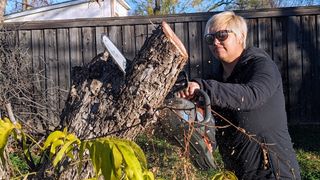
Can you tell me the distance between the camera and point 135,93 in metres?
2.26

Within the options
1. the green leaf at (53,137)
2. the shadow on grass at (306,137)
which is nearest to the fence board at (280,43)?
the shadow on grass at (306,137)

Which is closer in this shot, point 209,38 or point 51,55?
point 209,38

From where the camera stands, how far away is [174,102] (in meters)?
2.21

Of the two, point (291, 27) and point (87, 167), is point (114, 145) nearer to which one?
point (87, 167)

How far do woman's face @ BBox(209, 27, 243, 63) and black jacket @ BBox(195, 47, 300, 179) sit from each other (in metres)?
0.06

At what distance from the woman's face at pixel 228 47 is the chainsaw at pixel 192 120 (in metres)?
0.46

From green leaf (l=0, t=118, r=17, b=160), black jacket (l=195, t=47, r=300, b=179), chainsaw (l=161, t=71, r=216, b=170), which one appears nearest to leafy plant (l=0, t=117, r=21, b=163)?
green leaf (l=0, t=118, r=17, b=160)

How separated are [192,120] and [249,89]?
484 millimetres

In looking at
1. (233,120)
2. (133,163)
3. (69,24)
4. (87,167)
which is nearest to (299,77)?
(69,24)

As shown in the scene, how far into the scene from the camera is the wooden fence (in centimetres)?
952

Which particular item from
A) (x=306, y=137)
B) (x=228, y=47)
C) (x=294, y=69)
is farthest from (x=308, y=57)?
(x=228, y=47)

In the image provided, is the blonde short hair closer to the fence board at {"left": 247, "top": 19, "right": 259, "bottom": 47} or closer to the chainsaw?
the chainsaw

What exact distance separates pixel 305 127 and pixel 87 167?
8016 millimetres

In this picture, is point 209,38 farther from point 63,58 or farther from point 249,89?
point 63,58
